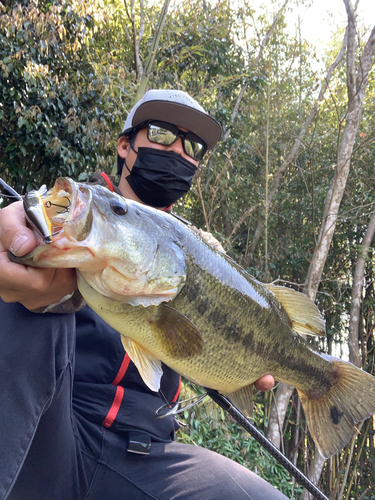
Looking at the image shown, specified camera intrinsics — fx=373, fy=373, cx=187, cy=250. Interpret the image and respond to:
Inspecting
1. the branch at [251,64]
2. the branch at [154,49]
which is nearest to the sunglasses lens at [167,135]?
the branch at [154,49]

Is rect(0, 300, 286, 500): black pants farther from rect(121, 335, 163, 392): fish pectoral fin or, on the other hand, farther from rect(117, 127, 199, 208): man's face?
rect(117, 127, 199, 208): man's face

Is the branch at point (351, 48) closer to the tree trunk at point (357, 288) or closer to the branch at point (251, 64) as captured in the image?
the branch at point (251, 64)

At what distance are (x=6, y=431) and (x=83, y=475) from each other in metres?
0.60

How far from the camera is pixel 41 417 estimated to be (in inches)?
54.4

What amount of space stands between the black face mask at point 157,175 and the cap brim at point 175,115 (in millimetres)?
235

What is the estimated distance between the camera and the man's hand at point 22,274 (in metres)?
0.97

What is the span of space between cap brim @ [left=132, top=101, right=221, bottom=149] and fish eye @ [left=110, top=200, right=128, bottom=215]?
1.50 metres

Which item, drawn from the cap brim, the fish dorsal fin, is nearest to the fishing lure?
the fish dorsal fin

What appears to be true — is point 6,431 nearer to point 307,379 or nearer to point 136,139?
point 307,379

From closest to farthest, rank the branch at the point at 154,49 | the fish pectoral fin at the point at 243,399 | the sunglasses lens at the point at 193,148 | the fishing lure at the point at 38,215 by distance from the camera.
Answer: the fishing lure at the point at 38,215
the fish pectoral fin at the point at 243,399
the sunglasses lens at the point at 193,148
the branch at the point at 154,49

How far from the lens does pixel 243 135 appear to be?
8.35m

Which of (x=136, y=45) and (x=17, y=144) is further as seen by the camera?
(x=17, y=144)

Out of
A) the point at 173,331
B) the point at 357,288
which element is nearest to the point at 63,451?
the point at 173,331

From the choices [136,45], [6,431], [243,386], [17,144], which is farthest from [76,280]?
[17,144]
